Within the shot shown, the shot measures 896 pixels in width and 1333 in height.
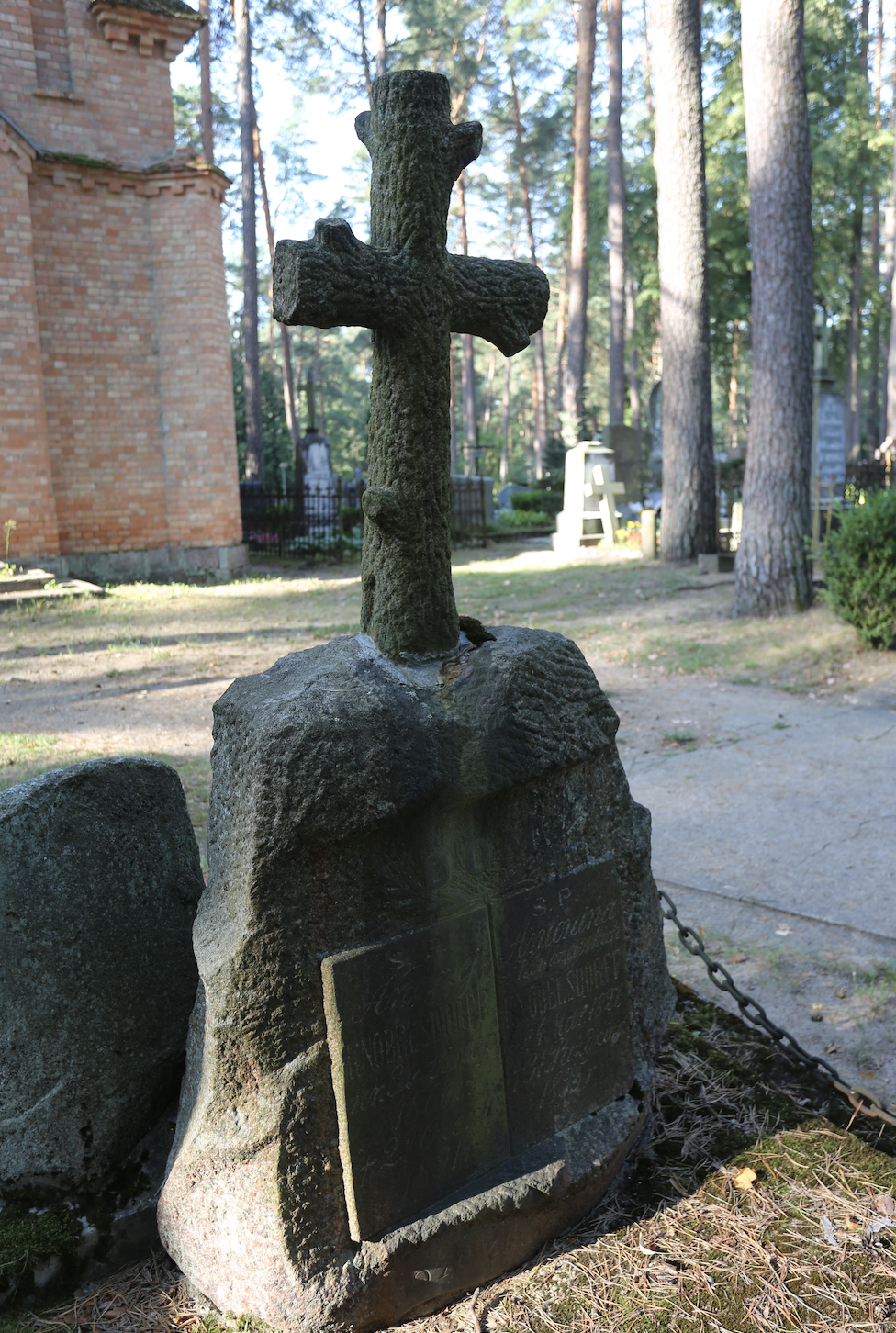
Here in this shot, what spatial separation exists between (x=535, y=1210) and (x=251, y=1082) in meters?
0.74

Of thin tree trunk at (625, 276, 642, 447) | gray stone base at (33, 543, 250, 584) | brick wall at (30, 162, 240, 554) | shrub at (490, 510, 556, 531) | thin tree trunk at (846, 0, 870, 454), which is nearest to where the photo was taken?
brick wall at (30, 162, 240, 554)

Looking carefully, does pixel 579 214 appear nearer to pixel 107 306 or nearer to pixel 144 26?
pixel 144 26

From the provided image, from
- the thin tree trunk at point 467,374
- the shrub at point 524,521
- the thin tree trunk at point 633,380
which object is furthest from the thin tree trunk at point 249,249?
the thin tree trunk at point 633,380

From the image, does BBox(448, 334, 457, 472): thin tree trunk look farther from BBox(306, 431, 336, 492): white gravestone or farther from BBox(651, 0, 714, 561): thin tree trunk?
BBox(651, 0, 714, 561): thin tree trunk

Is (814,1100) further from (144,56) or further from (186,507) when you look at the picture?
(144,56)

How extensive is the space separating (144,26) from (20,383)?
17.5 ft

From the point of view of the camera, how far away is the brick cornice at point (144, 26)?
13273 mm

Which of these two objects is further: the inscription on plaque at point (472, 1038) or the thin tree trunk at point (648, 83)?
the thin tree trunk at point (648, 83)

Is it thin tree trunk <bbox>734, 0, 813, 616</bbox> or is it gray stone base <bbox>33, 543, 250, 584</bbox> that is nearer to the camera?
thin tree trunk <bbox>734, 0, 813, 616</bbox>

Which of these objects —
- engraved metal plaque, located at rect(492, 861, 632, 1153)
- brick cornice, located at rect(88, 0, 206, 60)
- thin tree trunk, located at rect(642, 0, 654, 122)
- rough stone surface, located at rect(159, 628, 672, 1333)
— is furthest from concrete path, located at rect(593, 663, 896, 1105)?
thin tree trunk, located at rect(642, 0, 654, 122)

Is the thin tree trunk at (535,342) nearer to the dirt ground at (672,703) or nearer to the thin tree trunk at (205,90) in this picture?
the thin tree trunk at (205,90)

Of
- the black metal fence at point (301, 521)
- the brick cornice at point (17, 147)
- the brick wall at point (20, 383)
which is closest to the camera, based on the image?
the brick cornice at point (17, 147)

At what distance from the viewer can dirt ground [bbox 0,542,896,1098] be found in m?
3.70

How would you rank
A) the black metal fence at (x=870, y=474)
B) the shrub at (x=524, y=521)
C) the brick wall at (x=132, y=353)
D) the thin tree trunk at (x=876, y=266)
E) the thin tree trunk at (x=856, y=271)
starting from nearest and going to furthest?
the brick wall at (x=132, y=353) → the black metal fence at (x=870, y=474) → the shrub at (x=524, y=521) → the thin tree trunk at (x=856, y=271) → the thin tree trunk at (x=876, y=266)
